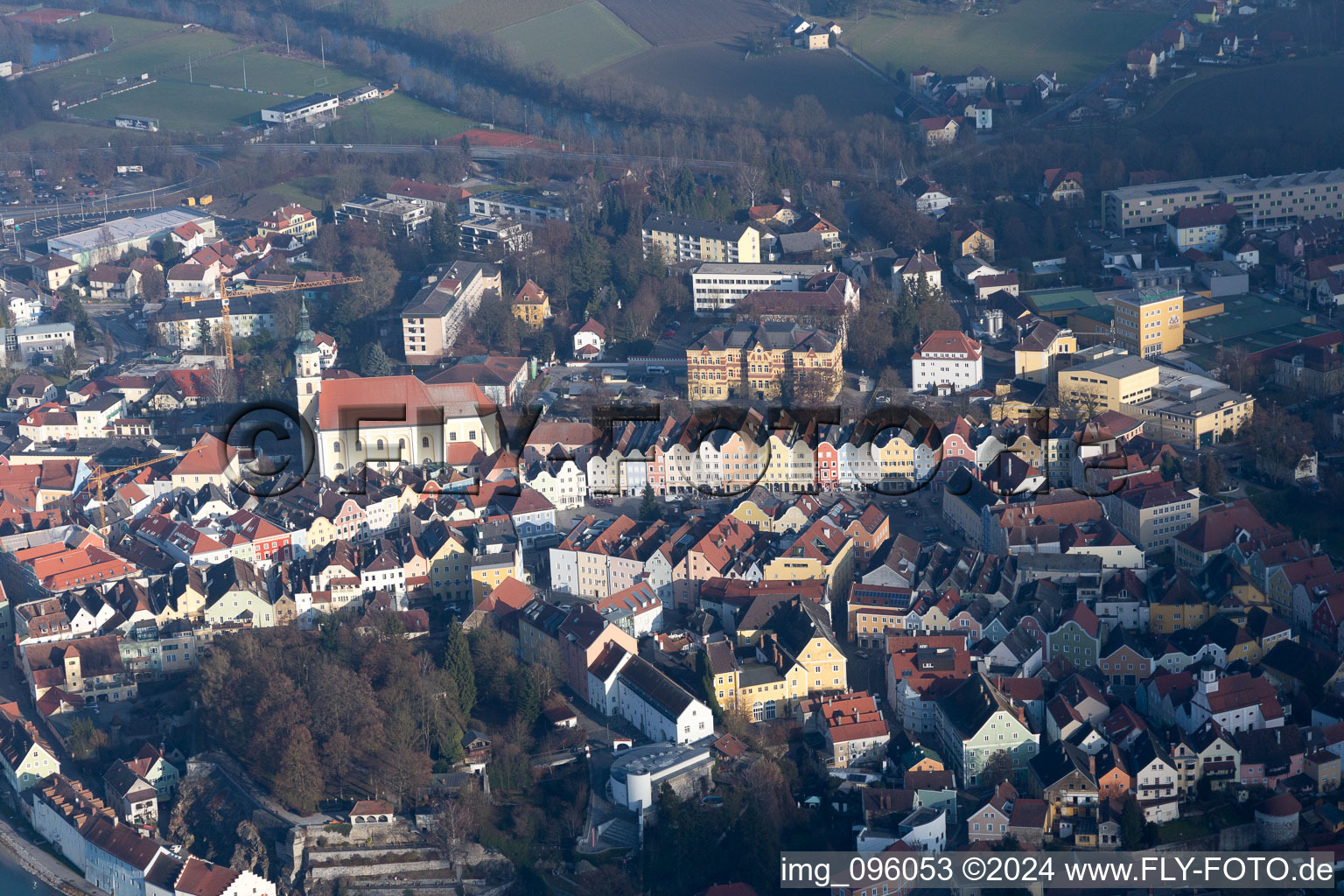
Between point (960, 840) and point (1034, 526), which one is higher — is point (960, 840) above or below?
below

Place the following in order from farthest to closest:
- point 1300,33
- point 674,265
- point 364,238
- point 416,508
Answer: point 1300,33 → point 364,238 → point 674,265 → point 416,508

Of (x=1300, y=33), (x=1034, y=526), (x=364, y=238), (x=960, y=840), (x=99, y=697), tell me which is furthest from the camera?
(x=1300, y=33)

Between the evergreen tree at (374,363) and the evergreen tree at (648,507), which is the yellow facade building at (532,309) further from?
the evergreen tree at (648,507)

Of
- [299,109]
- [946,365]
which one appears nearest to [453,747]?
[946,365]

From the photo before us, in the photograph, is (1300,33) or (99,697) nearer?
(99,697)

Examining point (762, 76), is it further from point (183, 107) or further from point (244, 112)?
point (183, 107)

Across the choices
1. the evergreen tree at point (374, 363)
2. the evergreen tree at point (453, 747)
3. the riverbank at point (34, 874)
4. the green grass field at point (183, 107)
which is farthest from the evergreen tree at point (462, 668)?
the green grass field at point (183, 107)

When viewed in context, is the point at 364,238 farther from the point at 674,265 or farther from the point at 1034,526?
the point at 1034,526

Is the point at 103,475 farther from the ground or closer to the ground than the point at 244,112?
closer to the ground

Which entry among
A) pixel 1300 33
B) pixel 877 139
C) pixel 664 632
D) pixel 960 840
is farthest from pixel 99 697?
pixel 1300 33
